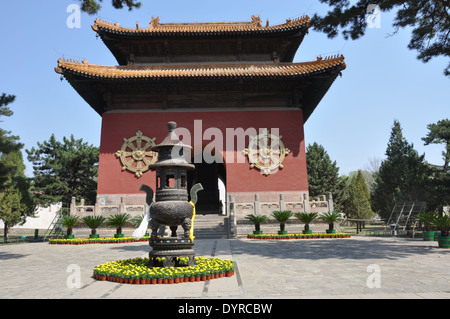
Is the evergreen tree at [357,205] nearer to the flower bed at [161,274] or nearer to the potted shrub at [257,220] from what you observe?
the potted shrub at [257,220]

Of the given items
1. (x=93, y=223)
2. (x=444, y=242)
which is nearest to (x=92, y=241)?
(x=93, y=223)

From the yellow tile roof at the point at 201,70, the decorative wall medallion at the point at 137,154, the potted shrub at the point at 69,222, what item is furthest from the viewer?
the decorative wall medallion at the point at 137,154

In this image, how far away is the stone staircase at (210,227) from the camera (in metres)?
12.3

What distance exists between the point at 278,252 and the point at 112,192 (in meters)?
9.34

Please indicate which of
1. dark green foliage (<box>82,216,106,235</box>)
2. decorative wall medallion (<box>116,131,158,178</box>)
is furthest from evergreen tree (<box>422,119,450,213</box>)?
dark green foliage (<box>82,216,106,235</box>)

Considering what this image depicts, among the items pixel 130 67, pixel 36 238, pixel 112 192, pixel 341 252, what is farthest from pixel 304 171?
pixel 36 238

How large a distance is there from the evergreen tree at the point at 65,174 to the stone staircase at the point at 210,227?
1087cm

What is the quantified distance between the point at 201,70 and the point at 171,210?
10.8m

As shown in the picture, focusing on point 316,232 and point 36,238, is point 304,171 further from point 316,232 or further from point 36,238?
point 36,238

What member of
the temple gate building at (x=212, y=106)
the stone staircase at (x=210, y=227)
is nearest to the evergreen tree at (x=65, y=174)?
the temple gate building at (x=212, y=106)

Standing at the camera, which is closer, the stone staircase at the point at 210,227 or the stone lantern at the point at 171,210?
the stone lantern at the point at 171,210

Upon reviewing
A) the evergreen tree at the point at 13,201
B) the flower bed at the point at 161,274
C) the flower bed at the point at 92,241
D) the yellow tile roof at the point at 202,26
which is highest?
the yellow tile roof at the point at 202,26

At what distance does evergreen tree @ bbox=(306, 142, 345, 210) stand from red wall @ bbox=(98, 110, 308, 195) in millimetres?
14173

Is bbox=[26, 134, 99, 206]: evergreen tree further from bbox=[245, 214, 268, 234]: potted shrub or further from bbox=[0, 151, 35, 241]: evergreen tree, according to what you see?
bbox=[245, 214, 268, 234]: potted shrub
